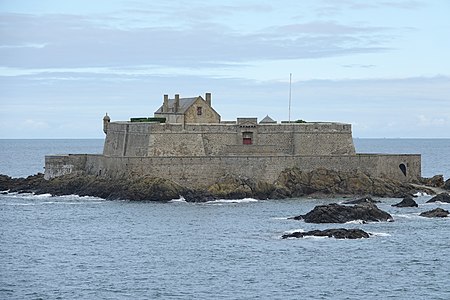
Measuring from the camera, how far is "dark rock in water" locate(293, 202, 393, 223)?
48312mm

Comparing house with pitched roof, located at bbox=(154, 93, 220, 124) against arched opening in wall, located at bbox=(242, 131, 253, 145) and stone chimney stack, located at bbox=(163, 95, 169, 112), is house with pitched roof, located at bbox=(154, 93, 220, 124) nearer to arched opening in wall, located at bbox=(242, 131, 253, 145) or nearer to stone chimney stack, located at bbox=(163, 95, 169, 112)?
stone chimney stack, located at bbox=(163, 95, 169, 112)

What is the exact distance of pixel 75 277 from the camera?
36156 mm

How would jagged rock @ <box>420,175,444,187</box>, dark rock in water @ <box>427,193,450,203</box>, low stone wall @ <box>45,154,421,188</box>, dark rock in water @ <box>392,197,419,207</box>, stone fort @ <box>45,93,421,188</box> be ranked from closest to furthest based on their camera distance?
dark rock in water @ <box>392,197,419,207</box> → dark rock in water @ <box>427,193,450,203</box> → low stone wall @ <box>45,154,421,188</box> → stone fort @ <box>45,93,421,188</box> → jagged rock @ <box>420,175,444,187</box>

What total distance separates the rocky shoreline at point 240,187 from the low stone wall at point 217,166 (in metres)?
0.50

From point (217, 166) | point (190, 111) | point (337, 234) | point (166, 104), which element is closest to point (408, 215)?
point (337, 234)

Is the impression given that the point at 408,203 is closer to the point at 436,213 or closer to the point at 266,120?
the point at 436,213

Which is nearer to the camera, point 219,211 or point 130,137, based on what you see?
point 219,211

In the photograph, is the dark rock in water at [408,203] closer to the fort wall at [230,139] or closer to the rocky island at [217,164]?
the rocky island at [217,164]

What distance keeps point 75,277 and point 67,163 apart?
29.0 m

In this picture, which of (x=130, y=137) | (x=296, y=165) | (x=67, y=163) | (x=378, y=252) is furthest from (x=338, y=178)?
(x=378, y=252)

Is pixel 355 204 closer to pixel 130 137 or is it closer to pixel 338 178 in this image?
pixel 338 178

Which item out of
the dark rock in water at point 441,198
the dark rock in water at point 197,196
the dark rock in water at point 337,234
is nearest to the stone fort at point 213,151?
the dark rock in water at point 197,196

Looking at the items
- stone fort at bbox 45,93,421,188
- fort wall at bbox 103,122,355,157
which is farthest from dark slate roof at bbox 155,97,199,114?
fort wall at bbox 103,122,355,157

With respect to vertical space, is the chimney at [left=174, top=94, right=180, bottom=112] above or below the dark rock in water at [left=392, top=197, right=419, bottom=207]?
above
